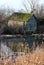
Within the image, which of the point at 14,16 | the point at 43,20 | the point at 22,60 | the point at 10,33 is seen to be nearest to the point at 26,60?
the point at 22,60

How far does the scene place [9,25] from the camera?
28500 mm

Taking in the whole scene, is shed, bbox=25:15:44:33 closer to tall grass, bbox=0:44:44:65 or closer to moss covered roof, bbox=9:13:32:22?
moss covered roof, bbox=9:13:32:22

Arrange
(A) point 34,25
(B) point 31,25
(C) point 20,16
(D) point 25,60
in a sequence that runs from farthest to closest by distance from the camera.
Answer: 1. (C) point 20,16
2. (B) point 31,25
3. (A) point 34,25
4. (D) point 25,60

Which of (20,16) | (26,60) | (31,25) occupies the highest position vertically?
(26,60)

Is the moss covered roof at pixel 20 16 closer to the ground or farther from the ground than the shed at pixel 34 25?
farther from the ground

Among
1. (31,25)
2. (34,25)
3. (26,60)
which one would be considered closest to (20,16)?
(31,25)

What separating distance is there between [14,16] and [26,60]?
3112 cm

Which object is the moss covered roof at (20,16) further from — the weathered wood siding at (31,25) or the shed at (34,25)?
the shed at (34,25)

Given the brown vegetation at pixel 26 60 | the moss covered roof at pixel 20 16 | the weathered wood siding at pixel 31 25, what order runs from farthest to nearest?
1. the moss covered roof at pixel 20 16
2. the weathered wood siding at pixel 31 25
3. the brown vegetation at pixel 26 60

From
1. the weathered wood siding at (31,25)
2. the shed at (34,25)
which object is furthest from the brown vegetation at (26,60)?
the weathered wood siding at (31,25)

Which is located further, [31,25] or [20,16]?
[20,16]

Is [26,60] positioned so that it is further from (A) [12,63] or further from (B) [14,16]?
(B) [14,16]

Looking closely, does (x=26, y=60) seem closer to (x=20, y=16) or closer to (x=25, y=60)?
(x=25, y=60)

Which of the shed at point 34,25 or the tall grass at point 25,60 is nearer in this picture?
the tall grass at point 25,60
